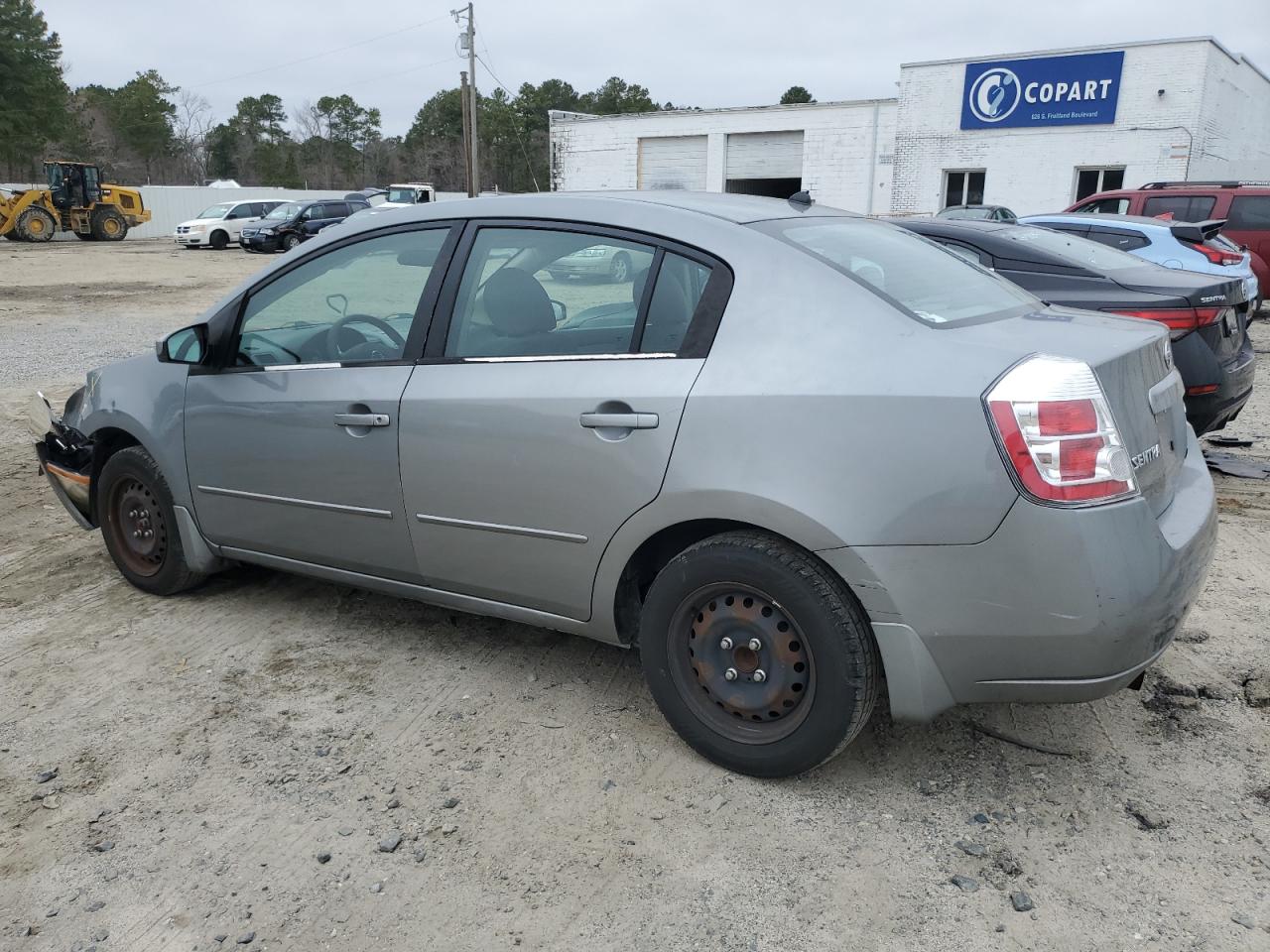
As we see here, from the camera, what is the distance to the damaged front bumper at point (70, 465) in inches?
179

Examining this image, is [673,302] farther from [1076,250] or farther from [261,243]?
[261,243]

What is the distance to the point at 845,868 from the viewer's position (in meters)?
2.58

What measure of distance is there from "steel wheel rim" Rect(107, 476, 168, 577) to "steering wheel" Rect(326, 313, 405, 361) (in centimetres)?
120

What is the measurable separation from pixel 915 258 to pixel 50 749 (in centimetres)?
324

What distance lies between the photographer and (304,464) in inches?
145

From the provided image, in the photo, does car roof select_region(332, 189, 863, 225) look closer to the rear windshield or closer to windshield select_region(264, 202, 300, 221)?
the rear windshield

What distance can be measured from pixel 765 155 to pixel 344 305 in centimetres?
Result: 3626

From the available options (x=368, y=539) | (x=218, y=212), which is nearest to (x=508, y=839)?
(x=368, y=539)

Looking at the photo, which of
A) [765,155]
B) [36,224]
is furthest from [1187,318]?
[36,224]

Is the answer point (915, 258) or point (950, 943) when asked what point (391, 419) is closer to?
point (915, 258)

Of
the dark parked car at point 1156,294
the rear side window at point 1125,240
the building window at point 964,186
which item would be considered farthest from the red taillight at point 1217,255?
the building window at point 964,186

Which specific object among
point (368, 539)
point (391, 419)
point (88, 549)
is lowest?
point (88, 549)

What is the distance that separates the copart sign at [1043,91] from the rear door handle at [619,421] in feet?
98.2

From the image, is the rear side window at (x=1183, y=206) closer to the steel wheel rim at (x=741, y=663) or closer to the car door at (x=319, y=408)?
the car door at (x=319, y=408)
